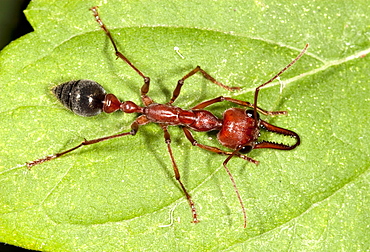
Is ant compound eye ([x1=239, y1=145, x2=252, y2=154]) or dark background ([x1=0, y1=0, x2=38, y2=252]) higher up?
ant compound eye ([x1=239, y1=145, x2=252, y2=154])

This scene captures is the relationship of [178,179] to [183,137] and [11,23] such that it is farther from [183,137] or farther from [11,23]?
[11,23]

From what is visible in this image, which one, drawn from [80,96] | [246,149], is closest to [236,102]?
[246,149]

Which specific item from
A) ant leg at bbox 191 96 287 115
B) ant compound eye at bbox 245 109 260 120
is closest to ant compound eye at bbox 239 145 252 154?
ant compound eye at bbox 245 109 260 120

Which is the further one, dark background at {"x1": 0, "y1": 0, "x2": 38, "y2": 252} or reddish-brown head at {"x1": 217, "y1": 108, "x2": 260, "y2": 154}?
dark background at {"x1": 0, "y1": 0, "x2": 38, "y2": 252}

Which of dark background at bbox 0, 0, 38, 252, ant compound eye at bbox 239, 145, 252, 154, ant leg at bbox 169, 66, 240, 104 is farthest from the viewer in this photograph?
dark background at bbox 0, 0, 38, 252

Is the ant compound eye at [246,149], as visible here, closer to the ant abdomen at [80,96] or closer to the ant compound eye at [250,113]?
the ant compound eye at [250,113]

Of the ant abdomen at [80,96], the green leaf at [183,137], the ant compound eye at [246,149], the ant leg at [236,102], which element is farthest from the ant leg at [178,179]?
the ant abdomen at [80,96]

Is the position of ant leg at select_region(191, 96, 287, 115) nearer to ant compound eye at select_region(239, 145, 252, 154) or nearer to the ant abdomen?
ant compound eye at select_region(239, 145, 252, 154)

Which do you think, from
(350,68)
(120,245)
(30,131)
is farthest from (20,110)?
(350,68)
